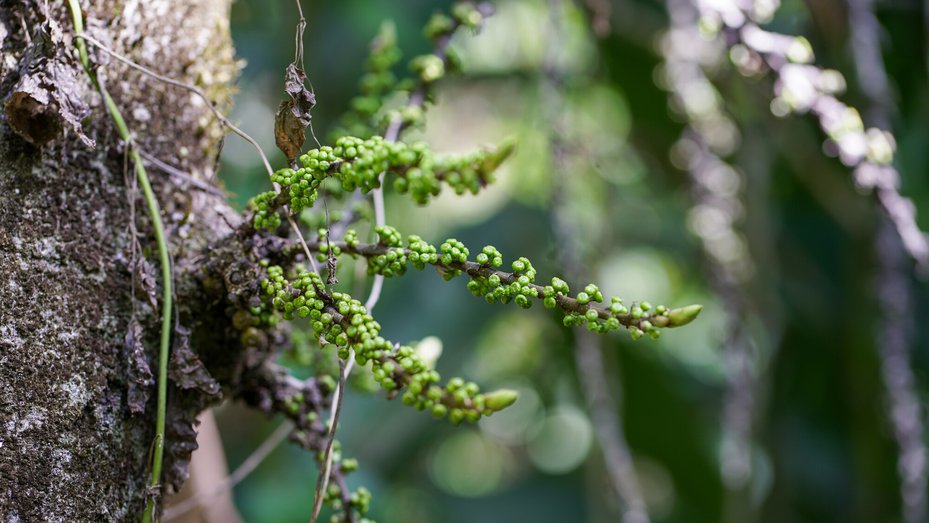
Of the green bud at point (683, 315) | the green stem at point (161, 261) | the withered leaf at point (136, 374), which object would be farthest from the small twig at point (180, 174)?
the green bud at point (683, 315)

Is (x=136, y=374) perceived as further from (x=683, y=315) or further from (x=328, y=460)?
(x=683, y=315)

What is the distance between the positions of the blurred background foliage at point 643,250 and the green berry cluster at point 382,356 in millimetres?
599

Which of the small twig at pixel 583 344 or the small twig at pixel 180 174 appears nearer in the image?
the small twig at pixel 180 174

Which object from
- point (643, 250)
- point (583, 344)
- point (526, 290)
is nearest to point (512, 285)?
point (526, 290)

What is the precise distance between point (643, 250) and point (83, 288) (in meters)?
2.31

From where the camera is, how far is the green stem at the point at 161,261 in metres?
0.51

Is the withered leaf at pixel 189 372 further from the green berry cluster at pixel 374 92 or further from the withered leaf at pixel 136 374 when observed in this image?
the green berry cluster at pixel 374 92

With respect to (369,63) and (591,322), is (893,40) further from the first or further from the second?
(591,322)

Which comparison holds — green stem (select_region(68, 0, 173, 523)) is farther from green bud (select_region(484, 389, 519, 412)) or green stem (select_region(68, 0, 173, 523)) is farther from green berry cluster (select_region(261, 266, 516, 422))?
green bud (select_region(484, 389, 519, 412))

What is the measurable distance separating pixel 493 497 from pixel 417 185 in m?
2.34

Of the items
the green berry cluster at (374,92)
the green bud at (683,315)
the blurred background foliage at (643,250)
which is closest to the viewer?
the green bud at (683,315)

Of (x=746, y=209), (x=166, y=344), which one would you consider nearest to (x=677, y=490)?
(x=746, y=209)

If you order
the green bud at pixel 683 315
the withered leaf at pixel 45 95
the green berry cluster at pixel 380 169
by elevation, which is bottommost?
the green bud at pixel 683 315

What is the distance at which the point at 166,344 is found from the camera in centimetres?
52
